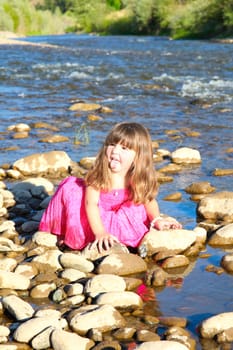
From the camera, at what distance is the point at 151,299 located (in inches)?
122

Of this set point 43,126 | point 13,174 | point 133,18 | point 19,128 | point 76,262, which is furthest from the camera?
point 133,18

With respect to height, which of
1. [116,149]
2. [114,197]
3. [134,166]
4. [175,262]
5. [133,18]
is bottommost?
[175,262]

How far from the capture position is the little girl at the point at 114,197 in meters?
3.73

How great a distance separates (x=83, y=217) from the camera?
12.4 ft

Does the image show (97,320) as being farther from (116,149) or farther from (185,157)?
(185,157)

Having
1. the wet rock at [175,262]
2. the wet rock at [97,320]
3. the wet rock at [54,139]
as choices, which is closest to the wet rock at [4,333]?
the wet rock at [97,320]

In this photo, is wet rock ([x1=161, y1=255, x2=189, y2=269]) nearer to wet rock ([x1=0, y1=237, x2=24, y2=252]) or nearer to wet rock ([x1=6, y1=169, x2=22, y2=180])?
wet rock ([x1=0, y1=237, x2=24, y2=252])

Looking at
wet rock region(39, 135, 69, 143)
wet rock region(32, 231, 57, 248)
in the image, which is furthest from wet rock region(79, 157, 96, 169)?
wet rock region(32, 231, 57, 248)

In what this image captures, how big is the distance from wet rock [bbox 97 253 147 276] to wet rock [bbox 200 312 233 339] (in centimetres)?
80

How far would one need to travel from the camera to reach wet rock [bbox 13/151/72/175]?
5684 mm

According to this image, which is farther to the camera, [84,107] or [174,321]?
[84,107]

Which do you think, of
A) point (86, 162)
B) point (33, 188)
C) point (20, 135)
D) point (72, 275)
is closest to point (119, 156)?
point (72, 275)

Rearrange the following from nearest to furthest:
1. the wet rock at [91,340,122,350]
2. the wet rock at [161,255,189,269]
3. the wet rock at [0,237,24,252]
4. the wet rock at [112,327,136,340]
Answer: the wet rock at [91,340,122,350], the wet rock at [112,327,136,340], the wet rock at [161,255,189,269], the wet rock at [0,237,24,252]

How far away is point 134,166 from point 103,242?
0.55m
